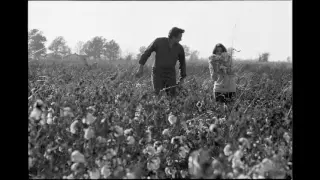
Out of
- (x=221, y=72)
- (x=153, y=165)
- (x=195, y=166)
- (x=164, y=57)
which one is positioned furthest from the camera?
(x=164, y=57)

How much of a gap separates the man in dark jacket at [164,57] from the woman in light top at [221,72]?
0.56 meters

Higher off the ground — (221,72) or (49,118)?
(221,72)

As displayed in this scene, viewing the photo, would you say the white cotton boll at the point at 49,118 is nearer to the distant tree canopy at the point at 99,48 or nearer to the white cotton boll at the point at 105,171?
the white cotton boll at the point at 105,171

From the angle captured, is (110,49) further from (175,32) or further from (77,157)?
(77,157)

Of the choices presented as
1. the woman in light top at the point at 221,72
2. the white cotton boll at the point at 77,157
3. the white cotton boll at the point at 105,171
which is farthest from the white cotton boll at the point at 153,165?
the woman in light top at the point at 221,72

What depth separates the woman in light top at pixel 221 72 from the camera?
528cm

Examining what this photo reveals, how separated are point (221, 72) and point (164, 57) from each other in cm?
88

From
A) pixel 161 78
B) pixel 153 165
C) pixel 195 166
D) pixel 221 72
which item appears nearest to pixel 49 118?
pixel 153 165

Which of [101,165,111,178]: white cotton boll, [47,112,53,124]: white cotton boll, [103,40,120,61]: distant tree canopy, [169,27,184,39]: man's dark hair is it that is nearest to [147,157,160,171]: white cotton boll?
[101,165,111,178]: white cotton boll

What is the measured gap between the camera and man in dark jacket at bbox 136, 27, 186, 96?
5504 mm

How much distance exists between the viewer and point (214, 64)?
530cm

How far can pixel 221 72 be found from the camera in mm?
5383
